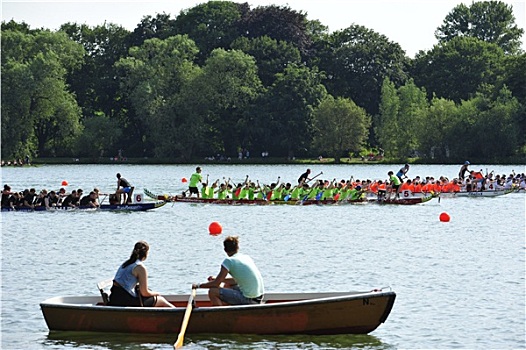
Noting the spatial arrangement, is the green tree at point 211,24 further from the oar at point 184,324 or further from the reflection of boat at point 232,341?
the oar at point 184,324

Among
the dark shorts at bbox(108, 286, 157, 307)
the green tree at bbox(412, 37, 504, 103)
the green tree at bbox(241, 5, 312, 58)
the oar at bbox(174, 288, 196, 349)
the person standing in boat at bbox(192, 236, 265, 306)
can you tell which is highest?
the green tree at bbox(241, 5, 312, 58)

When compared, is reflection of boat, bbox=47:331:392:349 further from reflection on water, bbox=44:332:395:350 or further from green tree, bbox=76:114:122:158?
green tree, bbox=76:114:122:158

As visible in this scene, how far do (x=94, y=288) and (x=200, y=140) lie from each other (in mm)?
69327

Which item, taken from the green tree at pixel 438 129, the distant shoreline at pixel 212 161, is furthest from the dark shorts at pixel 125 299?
the distant shoreline at pixel 212 161

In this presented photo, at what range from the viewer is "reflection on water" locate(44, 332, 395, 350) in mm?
15305

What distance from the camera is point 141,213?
1555 inches

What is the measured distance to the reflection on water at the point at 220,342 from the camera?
603 inches

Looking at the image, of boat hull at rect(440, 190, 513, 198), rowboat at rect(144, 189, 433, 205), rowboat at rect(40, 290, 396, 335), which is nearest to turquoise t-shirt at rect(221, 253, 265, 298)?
rowboat at rect(40, 290, 396, 335)

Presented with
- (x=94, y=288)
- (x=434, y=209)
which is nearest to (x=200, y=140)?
(x=434, y=209)

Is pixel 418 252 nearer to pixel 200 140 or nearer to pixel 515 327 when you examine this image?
pixel 515 327

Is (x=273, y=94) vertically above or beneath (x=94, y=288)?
above

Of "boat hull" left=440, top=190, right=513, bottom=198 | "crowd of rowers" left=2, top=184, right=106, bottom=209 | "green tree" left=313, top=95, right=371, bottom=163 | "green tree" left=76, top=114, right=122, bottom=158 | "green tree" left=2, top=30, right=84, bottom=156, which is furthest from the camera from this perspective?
"green tree" left=76, top=114, right=122, bottom=158

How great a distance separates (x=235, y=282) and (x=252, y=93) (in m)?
75.9

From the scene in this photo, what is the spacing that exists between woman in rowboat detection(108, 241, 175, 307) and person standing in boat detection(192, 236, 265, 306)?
69 centimetres
